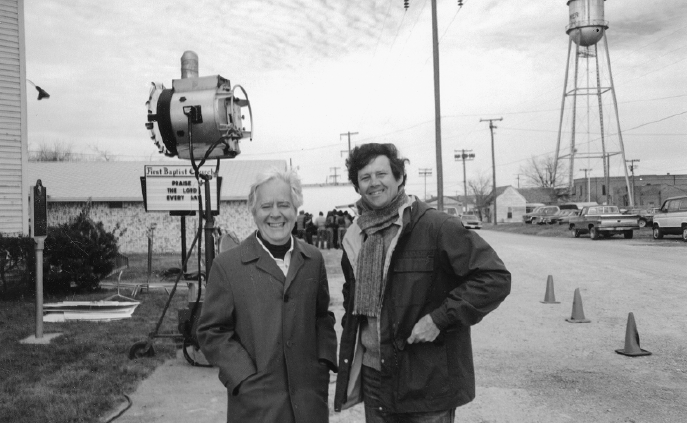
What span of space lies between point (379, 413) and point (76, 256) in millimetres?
9371

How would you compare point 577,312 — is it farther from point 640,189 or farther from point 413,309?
point 640,189

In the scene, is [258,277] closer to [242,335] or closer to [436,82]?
[242,335]

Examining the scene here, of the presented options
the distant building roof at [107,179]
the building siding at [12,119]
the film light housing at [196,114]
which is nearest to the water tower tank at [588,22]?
the distant building roof at [107,179]

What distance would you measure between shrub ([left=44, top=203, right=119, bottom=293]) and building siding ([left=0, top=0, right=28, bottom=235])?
33.4 inches

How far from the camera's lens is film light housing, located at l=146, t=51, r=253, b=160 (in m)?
5.60

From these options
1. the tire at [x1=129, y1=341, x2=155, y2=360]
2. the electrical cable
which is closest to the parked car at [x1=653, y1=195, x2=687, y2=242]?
the tire at [x1=129, y1=341, x2=155, y2=360]

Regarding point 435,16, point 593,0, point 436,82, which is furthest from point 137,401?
point 593,0

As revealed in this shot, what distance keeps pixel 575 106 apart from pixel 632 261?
28543mm

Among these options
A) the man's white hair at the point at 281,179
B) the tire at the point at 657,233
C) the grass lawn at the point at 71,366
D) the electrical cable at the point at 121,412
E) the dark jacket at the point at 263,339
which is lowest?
the electrical cable at the point at 121,412

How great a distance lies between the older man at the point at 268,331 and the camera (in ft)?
8.59

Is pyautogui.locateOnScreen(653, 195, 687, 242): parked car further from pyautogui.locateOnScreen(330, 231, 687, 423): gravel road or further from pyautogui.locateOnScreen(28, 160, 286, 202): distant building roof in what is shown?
pyautogui.locateOnScreen(28, 160, 286, 202): distant building roof

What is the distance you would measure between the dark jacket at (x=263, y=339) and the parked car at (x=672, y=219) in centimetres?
2333

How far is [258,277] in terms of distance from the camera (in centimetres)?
271

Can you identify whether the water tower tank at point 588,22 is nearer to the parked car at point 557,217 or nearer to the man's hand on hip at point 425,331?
the parked car at point 557,217
